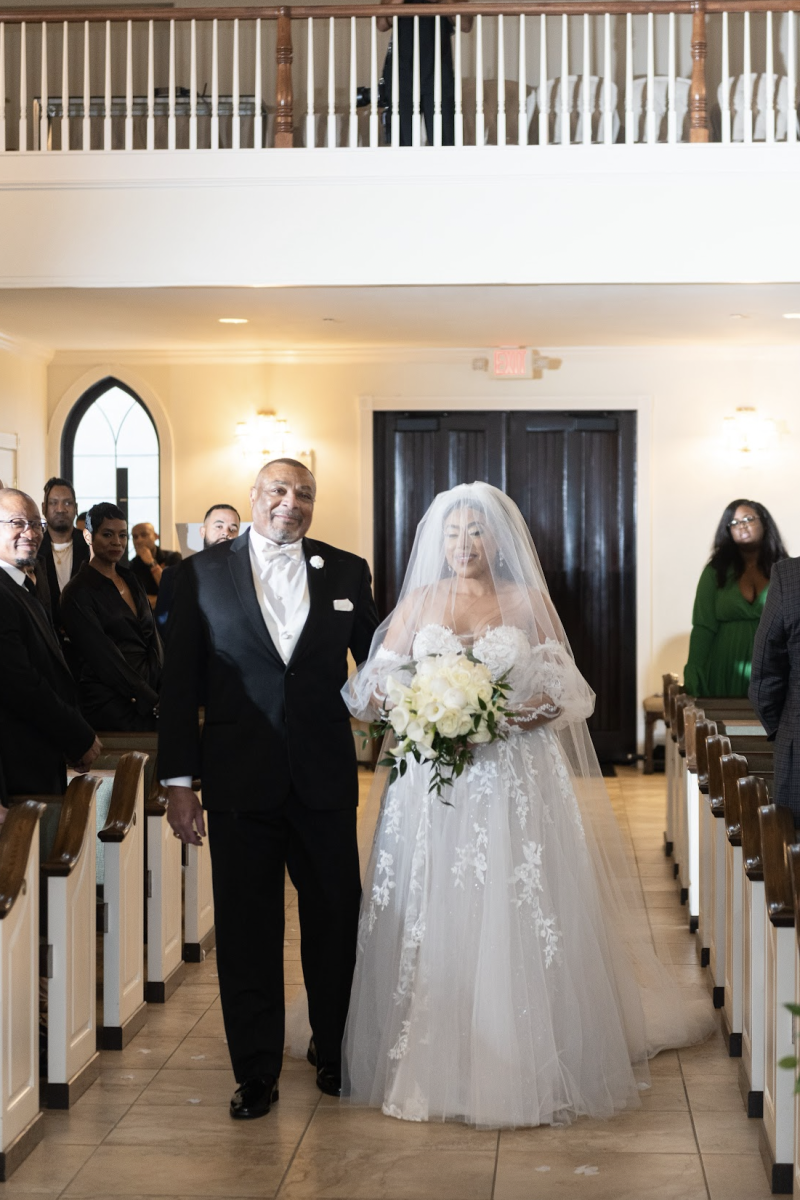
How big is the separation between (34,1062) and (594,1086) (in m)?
1.59

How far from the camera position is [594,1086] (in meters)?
4.01

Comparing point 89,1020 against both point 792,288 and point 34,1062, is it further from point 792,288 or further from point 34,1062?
point 792,288

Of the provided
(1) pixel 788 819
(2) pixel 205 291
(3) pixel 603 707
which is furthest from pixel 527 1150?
(3) pixel 603 707

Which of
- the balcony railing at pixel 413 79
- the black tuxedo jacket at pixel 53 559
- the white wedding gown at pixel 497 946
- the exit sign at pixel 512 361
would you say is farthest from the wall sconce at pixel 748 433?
the white wedding gown at pixel 497 946

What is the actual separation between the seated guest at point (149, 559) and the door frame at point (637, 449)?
174cm

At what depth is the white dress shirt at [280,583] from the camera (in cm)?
412

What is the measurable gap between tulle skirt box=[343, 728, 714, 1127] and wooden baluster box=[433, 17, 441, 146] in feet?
17.1

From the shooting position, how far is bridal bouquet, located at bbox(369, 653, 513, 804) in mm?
3848

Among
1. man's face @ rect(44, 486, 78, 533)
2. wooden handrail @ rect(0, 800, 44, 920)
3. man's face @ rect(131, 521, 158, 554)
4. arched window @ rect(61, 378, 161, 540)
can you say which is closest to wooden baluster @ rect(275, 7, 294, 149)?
man's face @ rect(44, 486, 78, 533)

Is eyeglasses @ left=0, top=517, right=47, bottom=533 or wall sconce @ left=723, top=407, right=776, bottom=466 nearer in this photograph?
eyeglasses @ left=0, top=517, right=47, bottom=533

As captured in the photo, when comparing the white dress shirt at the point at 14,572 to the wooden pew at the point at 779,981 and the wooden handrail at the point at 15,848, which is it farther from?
the wooden pew at the point at 779,981

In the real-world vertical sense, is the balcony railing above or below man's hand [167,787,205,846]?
above

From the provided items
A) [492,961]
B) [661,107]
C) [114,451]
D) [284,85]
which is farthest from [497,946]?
[114,451]

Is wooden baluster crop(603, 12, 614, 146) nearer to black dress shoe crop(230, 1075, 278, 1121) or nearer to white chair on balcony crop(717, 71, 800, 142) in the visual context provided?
white chair on balcony crop(717, 71, 800, 142)
